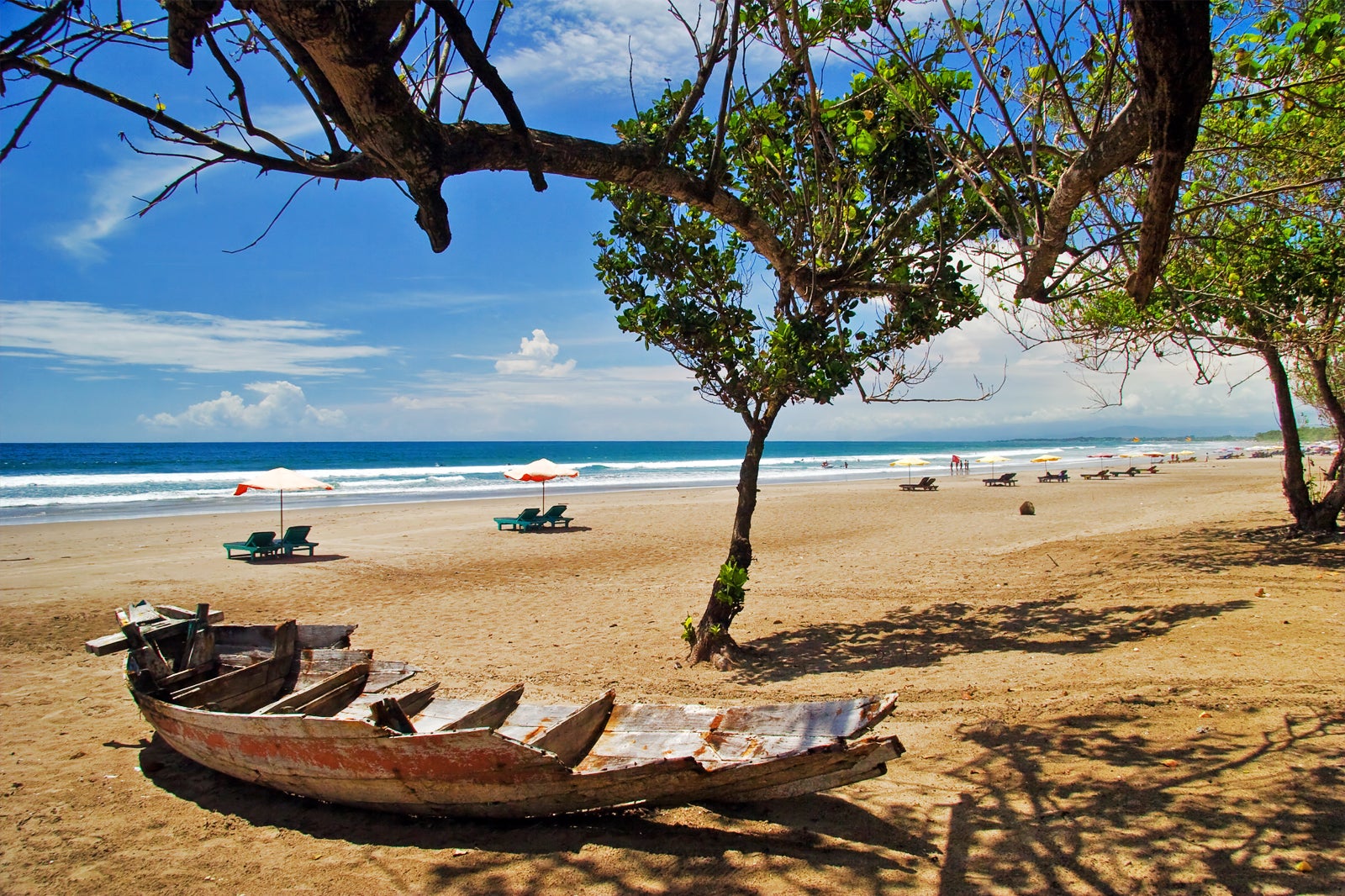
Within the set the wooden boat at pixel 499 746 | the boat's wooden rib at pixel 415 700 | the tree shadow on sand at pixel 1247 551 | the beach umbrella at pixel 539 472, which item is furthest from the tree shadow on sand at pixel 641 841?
the beach umbrella at pixel 539 472

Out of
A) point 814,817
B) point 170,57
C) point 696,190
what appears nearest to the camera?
point 170,57

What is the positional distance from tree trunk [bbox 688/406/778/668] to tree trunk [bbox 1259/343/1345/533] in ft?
25.0

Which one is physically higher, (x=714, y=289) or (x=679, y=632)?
(x=714, y=289)

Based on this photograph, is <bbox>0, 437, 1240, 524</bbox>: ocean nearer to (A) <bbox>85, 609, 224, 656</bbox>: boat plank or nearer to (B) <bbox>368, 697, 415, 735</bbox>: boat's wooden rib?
(A) <bbox>85, 609, 224, 656</bbox>: boat plank

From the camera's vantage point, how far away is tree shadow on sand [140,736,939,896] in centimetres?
343

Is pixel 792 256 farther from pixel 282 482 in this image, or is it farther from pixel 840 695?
pixel 282 482

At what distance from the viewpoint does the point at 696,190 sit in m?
4.27

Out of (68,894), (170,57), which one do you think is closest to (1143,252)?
(170,57)

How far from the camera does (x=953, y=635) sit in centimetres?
771

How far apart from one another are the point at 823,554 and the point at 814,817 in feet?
34.4

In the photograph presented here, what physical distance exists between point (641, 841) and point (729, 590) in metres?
3.39

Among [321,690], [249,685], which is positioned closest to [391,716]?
[321,690]

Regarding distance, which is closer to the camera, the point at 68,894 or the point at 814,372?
the point at 68,894

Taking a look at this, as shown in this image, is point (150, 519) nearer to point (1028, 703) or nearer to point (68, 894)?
point (68, 894)
